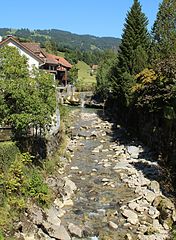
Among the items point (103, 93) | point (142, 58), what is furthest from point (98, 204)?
point (103, 93)

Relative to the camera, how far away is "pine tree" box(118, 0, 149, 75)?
148 ft

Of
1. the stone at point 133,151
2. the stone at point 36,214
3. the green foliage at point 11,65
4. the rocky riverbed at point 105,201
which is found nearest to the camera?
the stone at point 36,214

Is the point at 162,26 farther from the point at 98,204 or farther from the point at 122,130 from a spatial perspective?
the point at 98,204

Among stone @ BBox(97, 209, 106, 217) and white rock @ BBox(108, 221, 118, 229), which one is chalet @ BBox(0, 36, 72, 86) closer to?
stone @ BBox(97, 209, 106, 217)

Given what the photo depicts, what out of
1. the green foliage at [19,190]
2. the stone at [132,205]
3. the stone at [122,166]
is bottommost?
the stone at [132,205]

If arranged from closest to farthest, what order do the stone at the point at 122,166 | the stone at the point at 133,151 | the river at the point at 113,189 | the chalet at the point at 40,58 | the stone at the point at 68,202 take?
the river at the point at 113,189 < the stone at the point at 68,202 < the stone at the point at 122,166 < the stone at the point at 133,151 < the chalet at the point at 40,58

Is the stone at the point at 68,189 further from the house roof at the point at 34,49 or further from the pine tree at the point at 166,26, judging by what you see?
the house roof at the point at 34,49

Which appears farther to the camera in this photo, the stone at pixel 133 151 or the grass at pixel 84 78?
the grass at pixel 84 78

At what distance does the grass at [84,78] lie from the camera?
84.2m

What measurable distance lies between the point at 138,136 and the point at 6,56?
59.0 feet

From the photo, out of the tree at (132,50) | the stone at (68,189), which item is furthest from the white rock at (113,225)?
the tree at (132,50)

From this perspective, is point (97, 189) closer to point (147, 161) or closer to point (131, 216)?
point (131, 216)

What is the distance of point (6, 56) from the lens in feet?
79.0

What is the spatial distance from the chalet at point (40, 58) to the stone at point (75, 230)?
93.8 feet
